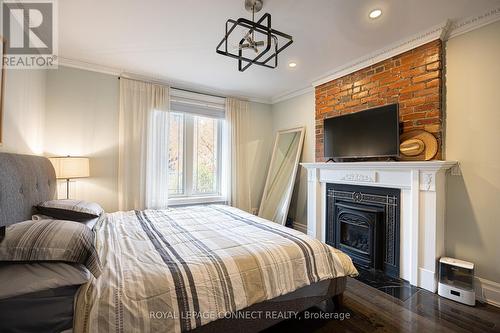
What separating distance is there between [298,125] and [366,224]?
2043mm

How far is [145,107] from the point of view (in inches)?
131

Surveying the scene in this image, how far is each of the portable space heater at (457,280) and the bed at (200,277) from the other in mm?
1035

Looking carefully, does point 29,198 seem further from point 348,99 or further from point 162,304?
point 348,99

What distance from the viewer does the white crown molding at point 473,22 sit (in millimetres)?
1965

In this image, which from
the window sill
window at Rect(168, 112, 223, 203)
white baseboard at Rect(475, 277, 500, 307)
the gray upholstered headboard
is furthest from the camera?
window at Rect(168, 112, 223, 203)

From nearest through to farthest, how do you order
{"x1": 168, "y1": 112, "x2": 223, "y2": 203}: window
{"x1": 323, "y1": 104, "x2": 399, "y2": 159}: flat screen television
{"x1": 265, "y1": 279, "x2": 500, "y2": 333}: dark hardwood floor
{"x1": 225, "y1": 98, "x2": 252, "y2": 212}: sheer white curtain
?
1. {"x1": 265, "y1": 279, "x2": 500, "y2": 333}: dark hardwood floor
2. {"x1": 323, "y1": 104, "x2": 399, "y2": 159}: flat screen television
3. {"x1": 168, "y1": 112, "x2": 223, "y2": 203}: window
4. {"x1": 225, "y1": 98, "x2": 252, "y2": 212}: sheer white curtain

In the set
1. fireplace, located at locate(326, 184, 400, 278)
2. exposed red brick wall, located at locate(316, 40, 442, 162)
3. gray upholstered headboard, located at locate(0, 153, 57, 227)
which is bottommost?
fireplace, located at locate(326, 184, 400, 278)

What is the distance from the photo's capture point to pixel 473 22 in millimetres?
2068

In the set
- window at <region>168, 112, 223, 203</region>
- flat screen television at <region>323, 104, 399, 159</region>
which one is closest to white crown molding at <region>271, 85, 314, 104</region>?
flat screen television at <region>323, 104, 399, 159</region>

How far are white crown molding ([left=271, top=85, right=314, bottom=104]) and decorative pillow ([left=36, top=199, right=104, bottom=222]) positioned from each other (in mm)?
3481

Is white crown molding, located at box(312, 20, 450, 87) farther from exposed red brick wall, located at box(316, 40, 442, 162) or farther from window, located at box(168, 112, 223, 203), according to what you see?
window, located at box(168, 112, 223, 203)

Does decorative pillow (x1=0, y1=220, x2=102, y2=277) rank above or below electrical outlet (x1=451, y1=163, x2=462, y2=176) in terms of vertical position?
below

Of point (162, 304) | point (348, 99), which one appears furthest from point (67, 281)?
point (348, 99)

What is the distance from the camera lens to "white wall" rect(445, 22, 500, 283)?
6.54ft
